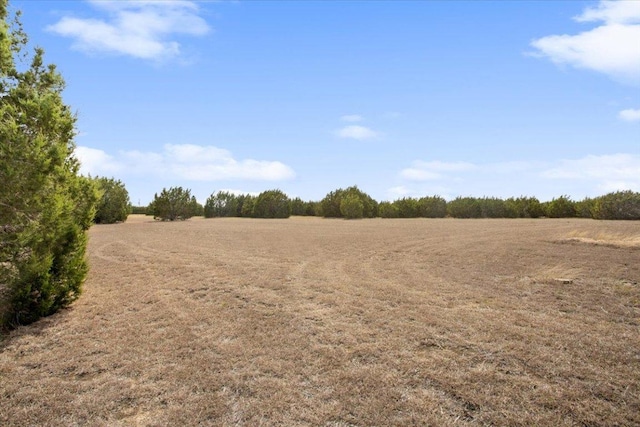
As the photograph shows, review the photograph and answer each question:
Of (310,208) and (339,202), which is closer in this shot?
(339,202)

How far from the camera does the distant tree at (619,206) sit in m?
21.9

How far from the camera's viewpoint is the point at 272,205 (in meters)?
38.9

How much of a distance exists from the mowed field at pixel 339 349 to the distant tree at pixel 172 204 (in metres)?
23.6

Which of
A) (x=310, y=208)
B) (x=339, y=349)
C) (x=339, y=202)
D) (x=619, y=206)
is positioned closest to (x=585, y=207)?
(x=619, y=206)

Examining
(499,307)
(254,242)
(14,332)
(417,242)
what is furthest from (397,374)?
(254,242)

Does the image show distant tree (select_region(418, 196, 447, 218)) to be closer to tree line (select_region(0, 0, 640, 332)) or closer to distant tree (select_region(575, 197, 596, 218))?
distant tree (select_region(575, 197, 596, 218))

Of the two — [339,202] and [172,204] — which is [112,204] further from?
[339,202]

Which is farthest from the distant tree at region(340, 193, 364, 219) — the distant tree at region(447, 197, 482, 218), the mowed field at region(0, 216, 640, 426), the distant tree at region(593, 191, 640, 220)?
the mowed field at region(0, 216, 640, 426)

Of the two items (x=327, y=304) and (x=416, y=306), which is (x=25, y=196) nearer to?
(x=327, y=304)

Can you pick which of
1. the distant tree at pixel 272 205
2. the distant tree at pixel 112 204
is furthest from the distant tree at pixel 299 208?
the distant tree at pixel 112 204

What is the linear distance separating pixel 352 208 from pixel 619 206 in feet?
65.5

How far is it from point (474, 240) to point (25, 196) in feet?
45.4

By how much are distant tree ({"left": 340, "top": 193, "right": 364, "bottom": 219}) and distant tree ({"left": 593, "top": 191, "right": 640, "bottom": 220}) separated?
1827 centimetres

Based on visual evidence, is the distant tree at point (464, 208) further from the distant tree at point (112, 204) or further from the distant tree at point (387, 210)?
the distant tree at point (112, 204)
